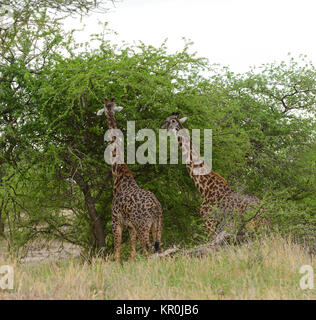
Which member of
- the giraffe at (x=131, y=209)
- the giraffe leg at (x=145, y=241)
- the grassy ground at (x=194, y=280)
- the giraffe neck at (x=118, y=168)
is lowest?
the grassy ground at (x=194, y=280)

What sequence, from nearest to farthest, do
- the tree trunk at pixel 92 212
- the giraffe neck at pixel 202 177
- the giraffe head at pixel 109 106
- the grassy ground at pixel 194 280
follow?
the grassy ground at pixel 194 280 < the giraffe neck at pixel 202 177 < the giraffe head at pixel 109 106 < the tree trunk at pixel 92 212

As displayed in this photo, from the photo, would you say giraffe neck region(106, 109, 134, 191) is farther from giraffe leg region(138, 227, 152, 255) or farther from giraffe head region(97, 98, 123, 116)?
giraffe leg region(138, 227, 152, 255)

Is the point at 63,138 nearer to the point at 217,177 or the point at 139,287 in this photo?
the point at 217,177

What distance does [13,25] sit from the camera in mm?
9883

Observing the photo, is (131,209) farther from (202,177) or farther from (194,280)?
(194,280)

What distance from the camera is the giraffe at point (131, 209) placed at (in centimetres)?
861

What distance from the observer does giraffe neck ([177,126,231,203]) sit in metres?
9.38

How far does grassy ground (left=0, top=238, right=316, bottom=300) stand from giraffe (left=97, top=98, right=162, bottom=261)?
1380 mm

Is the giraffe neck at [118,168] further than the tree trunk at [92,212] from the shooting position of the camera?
No

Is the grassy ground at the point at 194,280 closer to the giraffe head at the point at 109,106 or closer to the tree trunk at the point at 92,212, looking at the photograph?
the giraffe head at the point at 109,106

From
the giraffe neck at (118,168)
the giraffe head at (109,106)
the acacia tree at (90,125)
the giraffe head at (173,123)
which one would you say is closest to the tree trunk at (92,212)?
the acacia tree at (90,125)

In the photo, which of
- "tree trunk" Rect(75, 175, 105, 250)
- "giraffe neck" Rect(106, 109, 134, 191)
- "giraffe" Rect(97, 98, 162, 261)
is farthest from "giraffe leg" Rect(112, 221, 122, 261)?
"tree trunk" Rect(75, 175, 105, 250)

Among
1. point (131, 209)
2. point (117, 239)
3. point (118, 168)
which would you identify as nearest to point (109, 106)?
point (118, 168)
